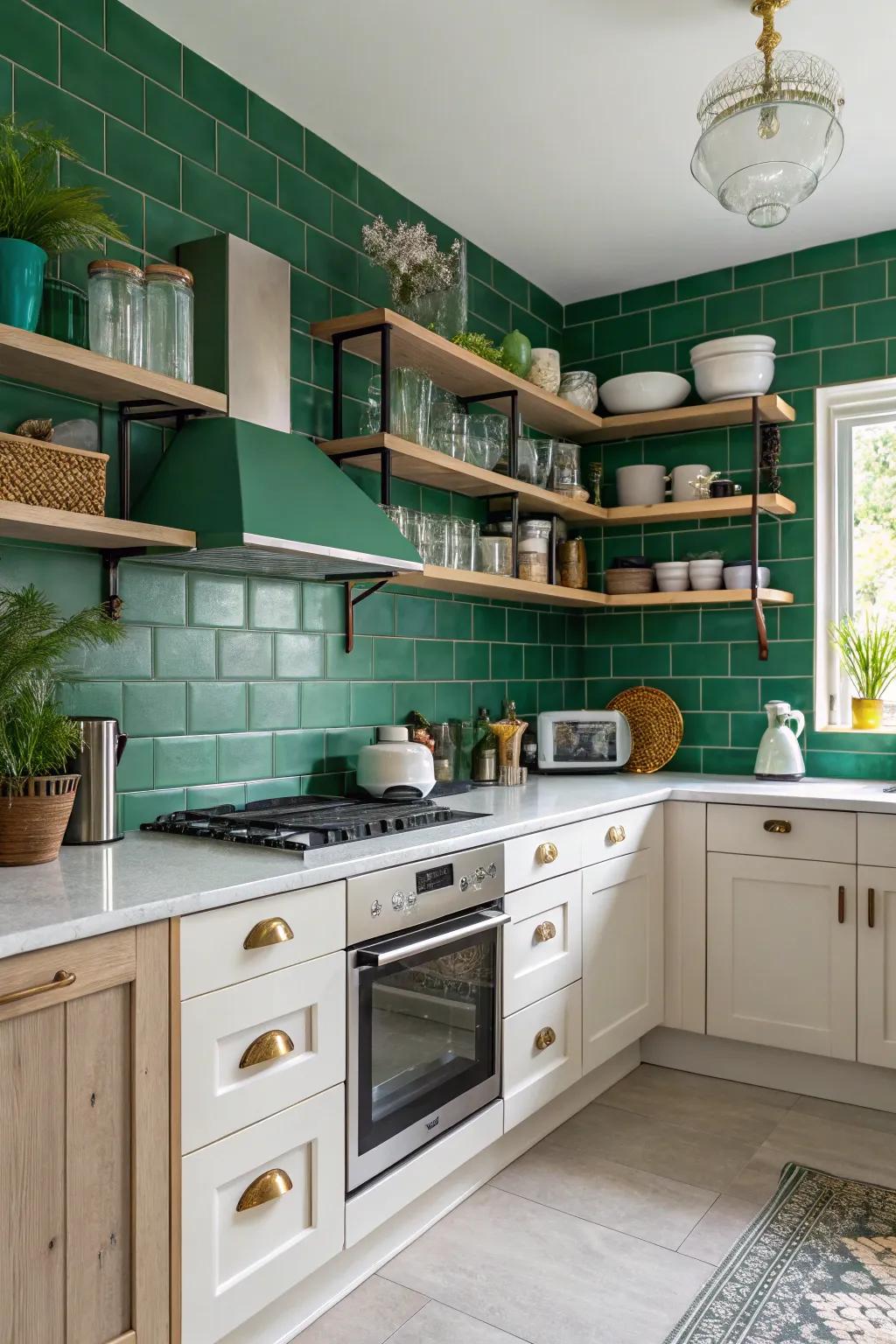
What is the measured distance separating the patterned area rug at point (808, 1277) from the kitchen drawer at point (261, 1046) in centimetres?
84

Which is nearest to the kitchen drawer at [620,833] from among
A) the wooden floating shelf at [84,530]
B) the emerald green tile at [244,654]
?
the emerald green tile at [244,654]

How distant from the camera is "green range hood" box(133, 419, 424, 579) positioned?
2031 millimetres

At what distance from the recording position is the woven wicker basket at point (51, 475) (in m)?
1.71

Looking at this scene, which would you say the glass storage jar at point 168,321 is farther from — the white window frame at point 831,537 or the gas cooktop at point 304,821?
the white window frame at point 831,537

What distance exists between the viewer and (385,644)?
299 centimetres

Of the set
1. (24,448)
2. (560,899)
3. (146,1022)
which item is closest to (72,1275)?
(146,1022)


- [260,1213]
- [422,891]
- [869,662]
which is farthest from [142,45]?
[869,662]

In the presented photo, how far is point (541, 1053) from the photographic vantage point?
2488mm

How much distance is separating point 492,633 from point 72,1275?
8.12 feet

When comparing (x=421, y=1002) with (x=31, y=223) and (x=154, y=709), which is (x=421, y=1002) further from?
(x=31, y=223)

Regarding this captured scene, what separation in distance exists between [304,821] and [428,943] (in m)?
0.39

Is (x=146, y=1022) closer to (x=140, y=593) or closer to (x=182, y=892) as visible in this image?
(x=182, y=892)

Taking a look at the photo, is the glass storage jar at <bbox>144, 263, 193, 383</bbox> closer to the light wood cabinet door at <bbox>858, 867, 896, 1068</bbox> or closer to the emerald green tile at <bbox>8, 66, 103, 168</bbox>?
the emerald green tile at <bbox>8, 66, 103, 168</bbox>

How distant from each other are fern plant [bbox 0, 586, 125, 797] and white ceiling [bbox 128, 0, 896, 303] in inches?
57.0
